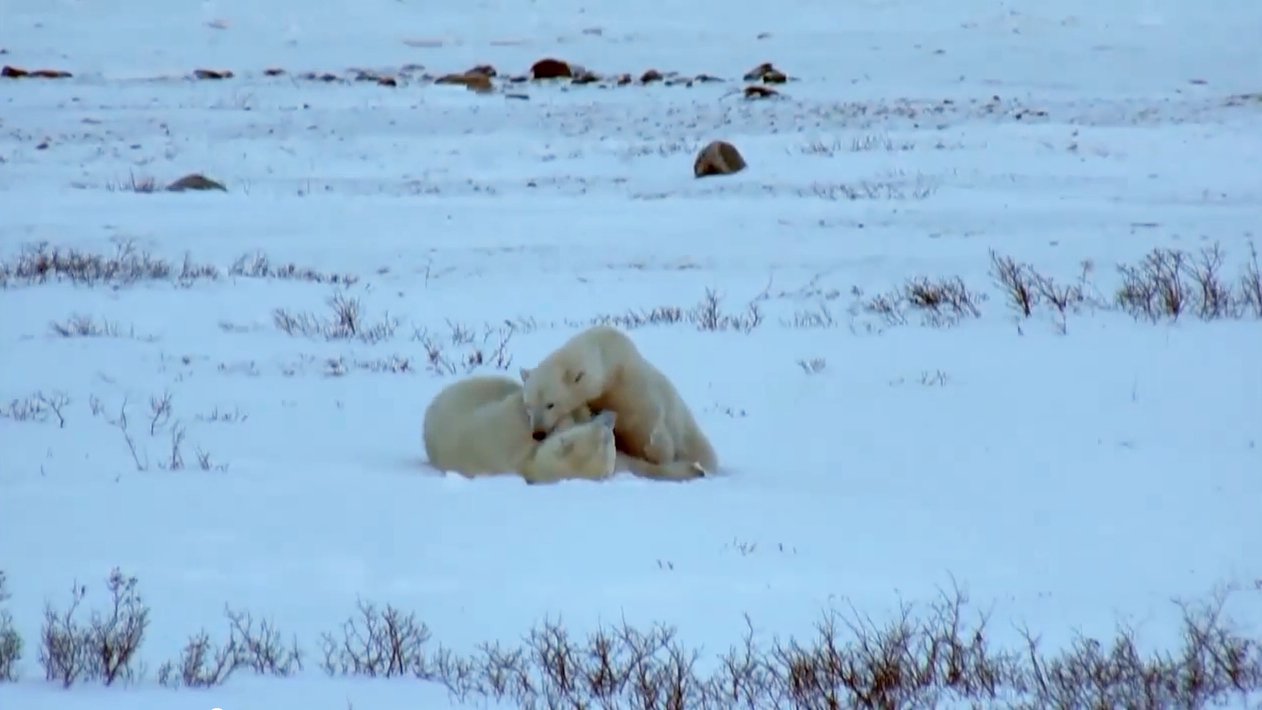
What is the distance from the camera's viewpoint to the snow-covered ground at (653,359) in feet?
17.8

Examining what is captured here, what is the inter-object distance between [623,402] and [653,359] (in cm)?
233

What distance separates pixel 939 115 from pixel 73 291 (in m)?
16.1

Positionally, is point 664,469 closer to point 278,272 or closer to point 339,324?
point 339,324

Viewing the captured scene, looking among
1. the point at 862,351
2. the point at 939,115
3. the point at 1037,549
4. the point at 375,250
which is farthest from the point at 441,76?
the point at 1037,549

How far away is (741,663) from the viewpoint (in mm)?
4664

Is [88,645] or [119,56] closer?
[88,645]

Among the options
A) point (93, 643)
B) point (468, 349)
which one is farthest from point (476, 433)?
point (468, 349)

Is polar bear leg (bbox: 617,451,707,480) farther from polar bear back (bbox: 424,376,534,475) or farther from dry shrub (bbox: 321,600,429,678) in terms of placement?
dry shrub (bbox: 321,600,429,678)

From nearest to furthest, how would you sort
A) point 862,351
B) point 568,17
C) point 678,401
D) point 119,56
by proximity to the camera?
1. point 678,401
2. point 862,351
3. point 119,56
4. point 568,17

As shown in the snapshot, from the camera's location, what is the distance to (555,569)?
559 cm

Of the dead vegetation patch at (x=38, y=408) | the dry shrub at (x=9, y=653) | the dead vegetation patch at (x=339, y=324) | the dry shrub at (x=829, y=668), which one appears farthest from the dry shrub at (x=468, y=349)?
the dry shrub at (x=9, y=653)

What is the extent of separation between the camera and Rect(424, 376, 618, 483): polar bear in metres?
6.74

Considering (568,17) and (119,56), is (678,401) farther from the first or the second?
(568,17)

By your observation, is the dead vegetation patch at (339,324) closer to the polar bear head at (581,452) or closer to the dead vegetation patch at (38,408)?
the dead vegetation patch at (38,408)
